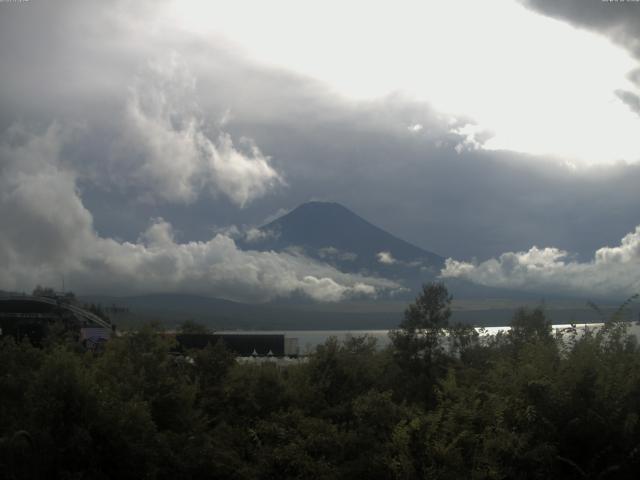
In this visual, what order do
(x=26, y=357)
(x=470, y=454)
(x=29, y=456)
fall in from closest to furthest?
(x=29, y=456)
(x=470, y=454)
(x=26, y=357)

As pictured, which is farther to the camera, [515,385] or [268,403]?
[268,403]

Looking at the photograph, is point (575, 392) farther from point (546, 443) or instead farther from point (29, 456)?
point (29, 456)

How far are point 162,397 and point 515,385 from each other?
6.81 meters

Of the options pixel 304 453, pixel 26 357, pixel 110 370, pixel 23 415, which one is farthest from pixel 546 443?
pixel 26 357

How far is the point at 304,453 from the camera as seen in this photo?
11305 millimetres

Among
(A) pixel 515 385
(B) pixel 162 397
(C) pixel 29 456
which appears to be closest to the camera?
(C) pixel 29 456

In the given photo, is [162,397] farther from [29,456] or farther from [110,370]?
[29,456]

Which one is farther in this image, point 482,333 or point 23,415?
point 482,333

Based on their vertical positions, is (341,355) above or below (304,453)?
above

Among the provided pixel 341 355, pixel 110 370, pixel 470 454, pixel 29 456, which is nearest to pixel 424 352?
pixel 341 355

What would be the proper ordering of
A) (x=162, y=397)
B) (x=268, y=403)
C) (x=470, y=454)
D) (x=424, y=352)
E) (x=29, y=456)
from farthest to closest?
(x=424, y=352) → (x=268, y=403) → (x=162, y=397) → (x=470, y=454) → (x=29, y=456)

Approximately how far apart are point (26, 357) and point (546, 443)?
13.8m

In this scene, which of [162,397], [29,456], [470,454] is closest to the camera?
[29,456]

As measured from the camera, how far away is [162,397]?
13727 millimetres
